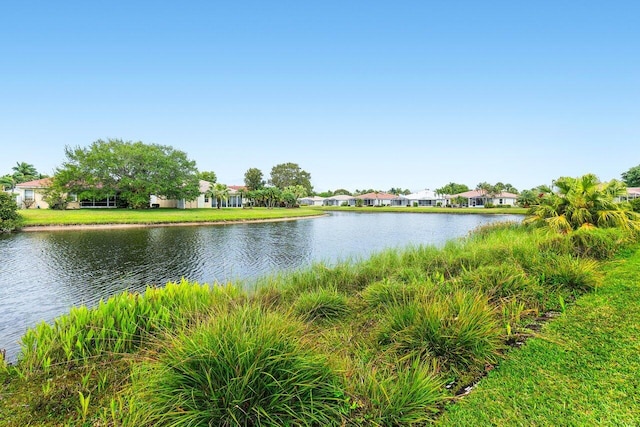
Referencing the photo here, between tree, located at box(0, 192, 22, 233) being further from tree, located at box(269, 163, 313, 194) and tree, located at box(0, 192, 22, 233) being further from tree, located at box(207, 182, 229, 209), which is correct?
tree, located at box(269, 163, 313, 194)

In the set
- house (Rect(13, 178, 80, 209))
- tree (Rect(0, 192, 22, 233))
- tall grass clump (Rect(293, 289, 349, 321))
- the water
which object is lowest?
the water

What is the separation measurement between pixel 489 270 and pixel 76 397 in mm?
5869

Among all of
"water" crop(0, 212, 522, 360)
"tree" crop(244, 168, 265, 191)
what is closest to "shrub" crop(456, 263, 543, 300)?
"water" crop(0, 212, 522, 360)

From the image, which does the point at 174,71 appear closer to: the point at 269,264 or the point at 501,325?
the point at 269,264

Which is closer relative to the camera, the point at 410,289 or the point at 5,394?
the point at 5,394

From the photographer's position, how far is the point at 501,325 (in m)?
3.58

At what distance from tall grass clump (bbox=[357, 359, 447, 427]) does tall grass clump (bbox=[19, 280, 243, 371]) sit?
180cm

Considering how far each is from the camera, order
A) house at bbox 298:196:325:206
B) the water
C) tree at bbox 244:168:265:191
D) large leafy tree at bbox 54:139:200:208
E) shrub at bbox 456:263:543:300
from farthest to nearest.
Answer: house at bbox 298:196:325:206
tree at bbox 244:168:265:191
large leafy tree at bbox 54:139:200:208
the water
shrub at bbox 456:263:543:300

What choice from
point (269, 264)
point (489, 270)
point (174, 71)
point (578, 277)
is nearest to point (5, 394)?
point (489, 270)

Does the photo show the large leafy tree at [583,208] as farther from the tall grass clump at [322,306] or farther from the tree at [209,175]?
the tree at [209,175]

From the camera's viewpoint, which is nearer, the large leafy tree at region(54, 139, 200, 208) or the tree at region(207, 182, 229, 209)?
the large leafy tree at region(54, 139, 200, 208)

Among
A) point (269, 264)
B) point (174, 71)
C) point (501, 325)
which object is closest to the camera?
point (501, 325)

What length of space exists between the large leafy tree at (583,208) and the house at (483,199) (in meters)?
56.5

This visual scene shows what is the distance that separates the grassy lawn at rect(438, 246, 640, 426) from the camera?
2.09 metres
